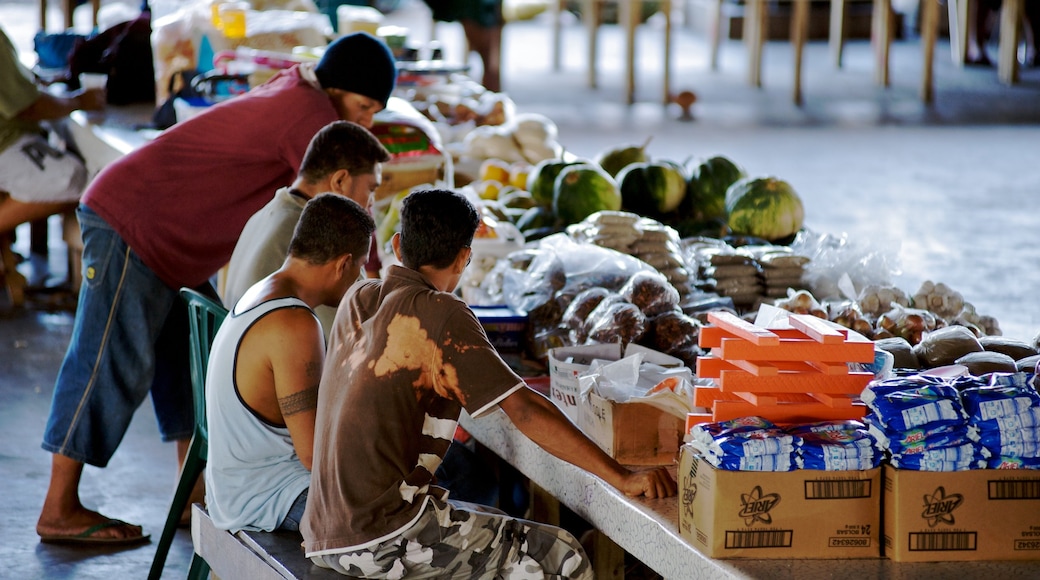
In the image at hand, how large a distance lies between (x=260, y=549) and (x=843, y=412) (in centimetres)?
126

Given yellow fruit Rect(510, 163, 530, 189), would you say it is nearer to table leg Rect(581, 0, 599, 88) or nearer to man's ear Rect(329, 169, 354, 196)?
man's ear Rect(329, 169, 354, 196)

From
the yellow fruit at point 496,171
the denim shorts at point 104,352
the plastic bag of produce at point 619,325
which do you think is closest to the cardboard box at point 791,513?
the plastic bag of produce at point 619,325

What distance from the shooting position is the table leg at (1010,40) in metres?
12.5

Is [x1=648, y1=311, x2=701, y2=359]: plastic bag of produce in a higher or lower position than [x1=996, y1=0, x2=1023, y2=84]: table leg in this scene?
lower

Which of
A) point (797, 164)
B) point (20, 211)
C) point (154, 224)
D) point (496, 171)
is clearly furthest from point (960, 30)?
point (154, 224)

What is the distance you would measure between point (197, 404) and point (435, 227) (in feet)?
3.90

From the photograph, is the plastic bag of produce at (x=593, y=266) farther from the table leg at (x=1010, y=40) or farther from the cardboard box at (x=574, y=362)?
the table leg at (x=1010, y=40)

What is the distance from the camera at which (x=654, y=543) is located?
2.25 metres

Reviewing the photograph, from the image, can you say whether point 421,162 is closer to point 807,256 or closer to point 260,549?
point 807,256

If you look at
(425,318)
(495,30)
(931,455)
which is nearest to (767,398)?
(931,455)

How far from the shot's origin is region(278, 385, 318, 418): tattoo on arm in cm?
262

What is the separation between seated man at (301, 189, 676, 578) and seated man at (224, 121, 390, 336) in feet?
2.65

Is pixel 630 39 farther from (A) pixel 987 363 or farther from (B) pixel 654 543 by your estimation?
(B) pixel 654 543

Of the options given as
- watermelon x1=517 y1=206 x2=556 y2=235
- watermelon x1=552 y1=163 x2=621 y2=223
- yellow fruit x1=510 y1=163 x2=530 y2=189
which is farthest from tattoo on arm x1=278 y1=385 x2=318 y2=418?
yellow fruit x1=510 y1=163 x2=530 y2=189
